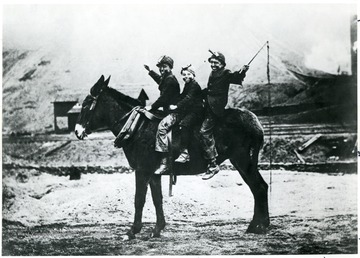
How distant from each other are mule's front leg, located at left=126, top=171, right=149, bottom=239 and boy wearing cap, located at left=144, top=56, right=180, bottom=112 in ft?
3.14

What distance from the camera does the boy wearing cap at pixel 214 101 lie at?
649cm

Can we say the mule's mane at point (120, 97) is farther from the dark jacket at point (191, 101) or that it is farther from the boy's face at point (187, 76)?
the boy's face at point (187, 76)

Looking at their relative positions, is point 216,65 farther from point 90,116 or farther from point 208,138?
point 90,116

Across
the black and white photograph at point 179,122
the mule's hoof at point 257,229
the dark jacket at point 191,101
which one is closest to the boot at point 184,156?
the black and white photograph at point 179,122

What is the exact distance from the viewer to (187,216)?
681 centimetres

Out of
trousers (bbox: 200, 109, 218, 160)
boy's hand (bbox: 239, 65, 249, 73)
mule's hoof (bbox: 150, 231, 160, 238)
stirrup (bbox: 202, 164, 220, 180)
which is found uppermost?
boy's hand (bbox: 239, 65, 249, 73)

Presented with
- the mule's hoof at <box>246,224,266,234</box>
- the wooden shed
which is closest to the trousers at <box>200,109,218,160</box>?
the wooden shed

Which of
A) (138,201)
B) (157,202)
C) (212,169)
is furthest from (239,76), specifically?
(138,201)

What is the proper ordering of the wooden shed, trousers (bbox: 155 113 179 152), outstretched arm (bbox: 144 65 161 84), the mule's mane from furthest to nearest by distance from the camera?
the wooden shed → outstretched arm (bbox: 144 65 161 84) → the mule's mane → trousers (bbox: 155 113 179 152)

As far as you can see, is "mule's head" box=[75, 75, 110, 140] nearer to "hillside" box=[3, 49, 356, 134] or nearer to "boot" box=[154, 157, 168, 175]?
"hillside" box=[3, 49, 356, 134]

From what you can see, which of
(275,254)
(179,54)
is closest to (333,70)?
(179,54)

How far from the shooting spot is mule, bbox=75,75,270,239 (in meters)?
6.55

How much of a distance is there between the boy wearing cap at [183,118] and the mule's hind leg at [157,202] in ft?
0.51

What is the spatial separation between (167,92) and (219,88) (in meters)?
0.69
